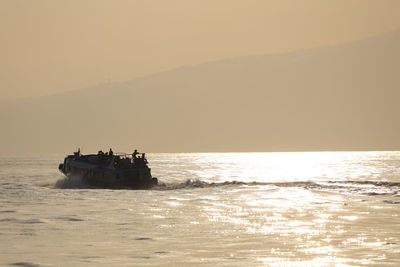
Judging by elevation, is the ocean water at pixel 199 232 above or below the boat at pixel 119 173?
below

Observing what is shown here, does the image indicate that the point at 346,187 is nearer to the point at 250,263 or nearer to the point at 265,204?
the point at 265,204

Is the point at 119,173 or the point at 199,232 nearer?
the point at 199,232

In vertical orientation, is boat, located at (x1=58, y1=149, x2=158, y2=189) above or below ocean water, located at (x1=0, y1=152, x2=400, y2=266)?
above

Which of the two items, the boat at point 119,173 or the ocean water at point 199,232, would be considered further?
the boat at point 119,173

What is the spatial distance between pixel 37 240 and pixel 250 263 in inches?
398

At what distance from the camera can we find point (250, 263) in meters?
22.6

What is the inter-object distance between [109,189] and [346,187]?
24749 millimetres

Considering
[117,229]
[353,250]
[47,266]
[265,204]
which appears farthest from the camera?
[265,204]

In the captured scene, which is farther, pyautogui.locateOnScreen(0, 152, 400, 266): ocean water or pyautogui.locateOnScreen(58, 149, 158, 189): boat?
Answer: pyautogui.locateOnScreen(58, 149, 158, 189): boat

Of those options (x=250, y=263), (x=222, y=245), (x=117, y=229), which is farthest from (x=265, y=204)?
(x=250, y=263)

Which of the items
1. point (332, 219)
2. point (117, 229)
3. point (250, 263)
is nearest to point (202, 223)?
point (117, 229)

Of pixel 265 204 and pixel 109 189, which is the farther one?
pixel 109 189

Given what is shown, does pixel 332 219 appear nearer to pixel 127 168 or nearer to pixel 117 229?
pixel 117 229

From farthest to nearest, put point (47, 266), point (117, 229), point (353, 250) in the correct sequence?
point (117, 229)
point (353, 250)
point (47, 266)
